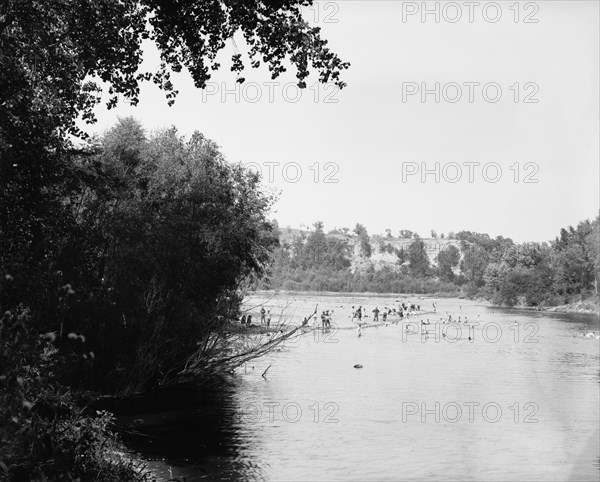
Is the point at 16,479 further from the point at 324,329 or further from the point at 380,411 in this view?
the point at 324,329

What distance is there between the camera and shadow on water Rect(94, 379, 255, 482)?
21984 millimetres

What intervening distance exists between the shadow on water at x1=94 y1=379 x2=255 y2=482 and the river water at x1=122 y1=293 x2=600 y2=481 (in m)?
0.07

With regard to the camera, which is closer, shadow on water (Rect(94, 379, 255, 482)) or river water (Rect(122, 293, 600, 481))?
shadow on water (Rect(94, 379, 255, 482))

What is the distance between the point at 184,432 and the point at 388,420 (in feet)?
30.5

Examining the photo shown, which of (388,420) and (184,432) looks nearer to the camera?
(184,432)

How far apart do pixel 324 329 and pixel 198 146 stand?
37065 mm

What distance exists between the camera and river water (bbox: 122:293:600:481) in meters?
23.5

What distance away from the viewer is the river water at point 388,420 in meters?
23.5

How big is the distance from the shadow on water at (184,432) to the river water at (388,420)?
69 mm

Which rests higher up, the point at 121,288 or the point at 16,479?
the point at 121,288

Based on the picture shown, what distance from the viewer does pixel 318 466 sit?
23.5 metres

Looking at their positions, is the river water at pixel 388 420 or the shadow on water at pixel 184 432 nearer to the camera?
the shadow on water at pixel 184 432

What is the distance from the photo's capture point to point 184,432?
1045 inches

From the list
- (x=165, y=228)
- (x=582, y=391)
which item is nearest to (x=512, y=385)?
(x=582, y=391)
